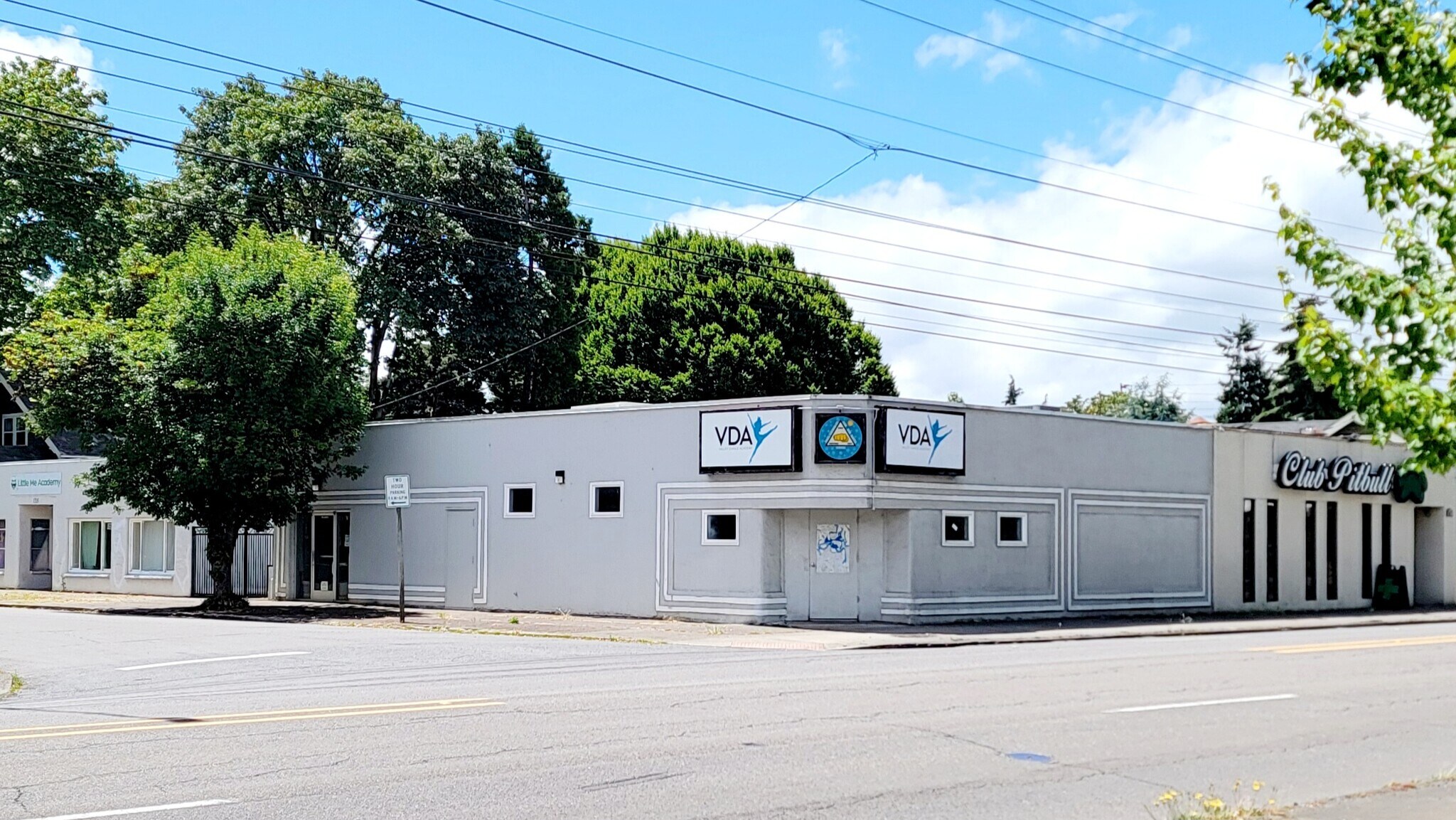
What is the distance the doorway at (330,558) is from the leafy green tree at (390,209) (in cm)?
1519

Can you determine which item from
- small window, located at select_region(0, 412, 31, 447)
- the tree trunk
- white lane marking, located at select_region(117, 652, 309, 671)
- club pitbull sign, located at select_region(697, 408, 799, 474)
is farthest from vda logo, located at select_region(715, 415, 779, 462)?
small window, located at select_region(0, 412, 31, 447)

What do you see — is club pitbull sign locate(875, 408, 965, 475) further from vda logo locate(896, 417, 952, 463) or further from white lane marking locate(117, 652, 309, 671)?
white lane marking locate(117, 652, 309, 671)

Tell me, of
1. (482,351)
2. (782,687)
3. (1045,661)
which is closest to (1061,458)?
(1045,661)

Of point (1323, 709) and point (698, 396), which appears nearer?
point (1323, 709)

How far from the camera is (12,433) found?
53.9 m

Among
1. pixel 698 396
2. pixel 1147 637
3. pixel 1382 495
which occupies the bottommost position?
pixel 1147 637

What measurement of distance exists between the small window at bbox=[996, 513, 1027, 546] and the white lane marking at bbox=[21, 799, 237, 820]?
22881 millimetres

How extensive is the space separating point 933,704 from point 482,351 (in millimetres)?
42103

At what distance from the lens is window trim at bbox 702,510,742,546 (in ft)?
94.2

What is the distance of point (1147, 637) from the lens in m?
27.0

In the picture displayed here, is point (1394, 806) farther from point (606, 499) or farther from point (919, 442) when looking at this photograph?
point (606, 499)

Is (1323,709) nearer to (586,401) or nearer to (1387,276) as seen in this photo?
(1387,276)

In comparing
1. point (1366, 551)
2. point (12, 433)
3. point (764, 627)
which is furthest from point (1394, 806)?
point (12, 433)

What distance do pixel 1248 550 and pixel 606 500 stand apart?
16434 mm
